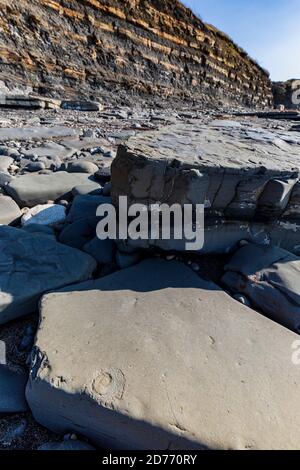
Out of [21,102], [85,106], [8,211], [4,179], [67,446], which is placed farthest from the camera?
[85,106]

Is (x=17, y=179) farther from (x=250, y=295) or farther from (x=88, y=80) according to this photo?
(x=88, y=80)

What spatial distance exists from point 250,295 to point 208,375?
54cm

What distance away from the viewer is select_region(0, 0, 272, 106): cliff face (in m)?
9.26

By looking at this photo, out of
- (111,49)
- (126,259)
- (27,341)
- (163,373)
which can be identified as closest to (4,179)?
(126,259)

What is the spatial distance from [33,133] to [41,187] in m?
2.59

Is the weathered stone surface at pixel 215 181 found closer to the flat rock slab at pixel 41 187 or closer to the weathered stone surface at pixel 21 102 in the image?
the flat rock slab at pixel 41 187

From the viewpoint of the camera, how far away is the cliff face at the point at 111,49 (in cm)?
926

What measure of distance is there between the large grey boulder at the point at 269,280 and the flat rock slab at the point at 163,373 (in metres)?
0.11

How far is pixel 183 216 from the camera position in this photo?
59.6 inches

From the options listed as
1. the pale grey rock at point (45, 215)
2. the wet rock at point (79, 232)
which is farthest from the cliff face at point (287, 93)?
the wet rock at point (79, 232)

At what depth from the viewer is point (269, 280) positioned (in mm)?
1441

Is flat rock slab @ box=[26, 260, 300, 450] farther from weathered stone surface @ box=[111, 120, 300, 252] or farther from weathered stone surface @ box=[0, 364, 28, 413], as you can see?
weathered stone surface @ box=[111, 120, 300, 252]

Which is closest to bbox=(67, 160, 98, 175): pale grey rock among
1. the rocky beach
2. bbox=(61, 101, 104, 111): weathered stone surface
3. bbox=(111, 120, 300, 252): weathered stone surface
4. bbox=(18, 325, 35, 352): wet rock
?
the rocky beach

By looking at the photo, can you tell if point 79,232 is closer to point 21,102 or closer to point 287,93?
point 21,102
